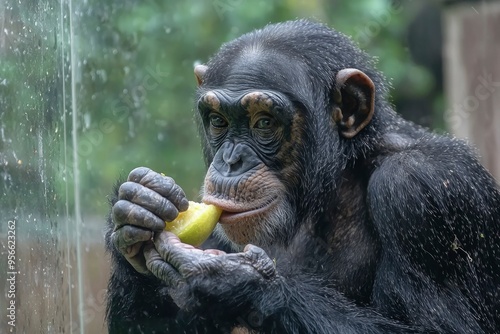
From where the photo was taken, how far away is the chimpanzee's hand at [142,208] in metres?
5.38

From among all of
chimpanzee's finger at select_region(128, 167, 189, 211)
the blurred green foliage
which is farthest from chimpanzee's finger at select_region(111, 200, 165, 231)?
the blurred green foliage

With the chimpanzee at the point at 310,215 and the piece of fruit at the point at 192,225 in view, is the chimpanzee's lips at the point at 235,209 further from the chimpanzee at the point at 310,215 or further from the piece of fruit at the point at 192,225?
the piece of fruit at the point at 192,225

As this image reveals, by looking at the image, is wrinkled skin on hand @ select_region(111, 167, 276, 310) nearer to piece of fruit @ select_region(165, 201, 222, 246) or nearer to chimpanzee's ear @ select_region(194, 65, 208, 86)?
piece of fruit @ select_region(165, 201, 222, 246)

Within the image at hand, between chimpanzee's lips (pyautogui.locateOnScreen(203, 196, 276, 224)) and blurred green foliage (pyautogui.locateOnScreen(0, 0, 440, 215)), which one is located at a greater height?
blurred green foliage (pyautogui.locateOnScreen(0, 0, 440, 215))

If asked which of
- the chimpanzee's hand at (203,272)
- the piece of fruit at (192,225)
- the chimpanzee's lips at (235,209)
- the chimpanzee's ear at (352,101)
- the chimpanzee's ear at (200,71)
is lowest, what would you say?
the chimpanzee's hand at (203,272)

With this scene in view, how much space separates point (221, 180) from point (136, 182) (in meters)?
0.67

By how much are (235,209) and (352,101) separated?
1279 millimetres

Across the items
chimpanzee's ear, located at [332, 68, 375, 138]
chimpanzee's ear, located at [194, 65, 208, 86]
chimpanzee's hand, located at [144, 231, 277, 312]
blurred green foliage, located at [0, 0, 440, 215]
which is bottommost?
chimpanzee's hand, located at [144, 231, 277, 312]

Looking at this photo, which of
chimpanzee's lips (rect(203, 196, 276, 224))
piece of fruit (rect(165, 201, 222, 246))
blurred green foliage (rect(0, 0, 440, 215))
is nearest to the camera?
piece of fruit (rect(165, 201, 222, 246))

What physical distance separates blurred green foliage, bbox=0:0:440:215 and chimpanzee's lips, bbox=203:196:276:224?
19.4ft

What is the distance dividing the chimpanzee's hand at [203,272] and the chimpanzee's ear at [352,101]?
4.91ft

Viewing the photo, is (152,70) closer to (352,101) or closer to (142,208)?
(352,101)

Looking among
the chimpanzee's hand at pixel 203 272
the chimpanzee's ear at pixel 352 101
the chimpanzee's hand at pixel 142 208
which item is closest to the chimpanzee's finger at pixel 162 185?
the chimpanzee's hand at pixel 142 208

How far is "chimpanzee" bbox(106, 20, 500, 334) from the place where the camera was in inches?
215
